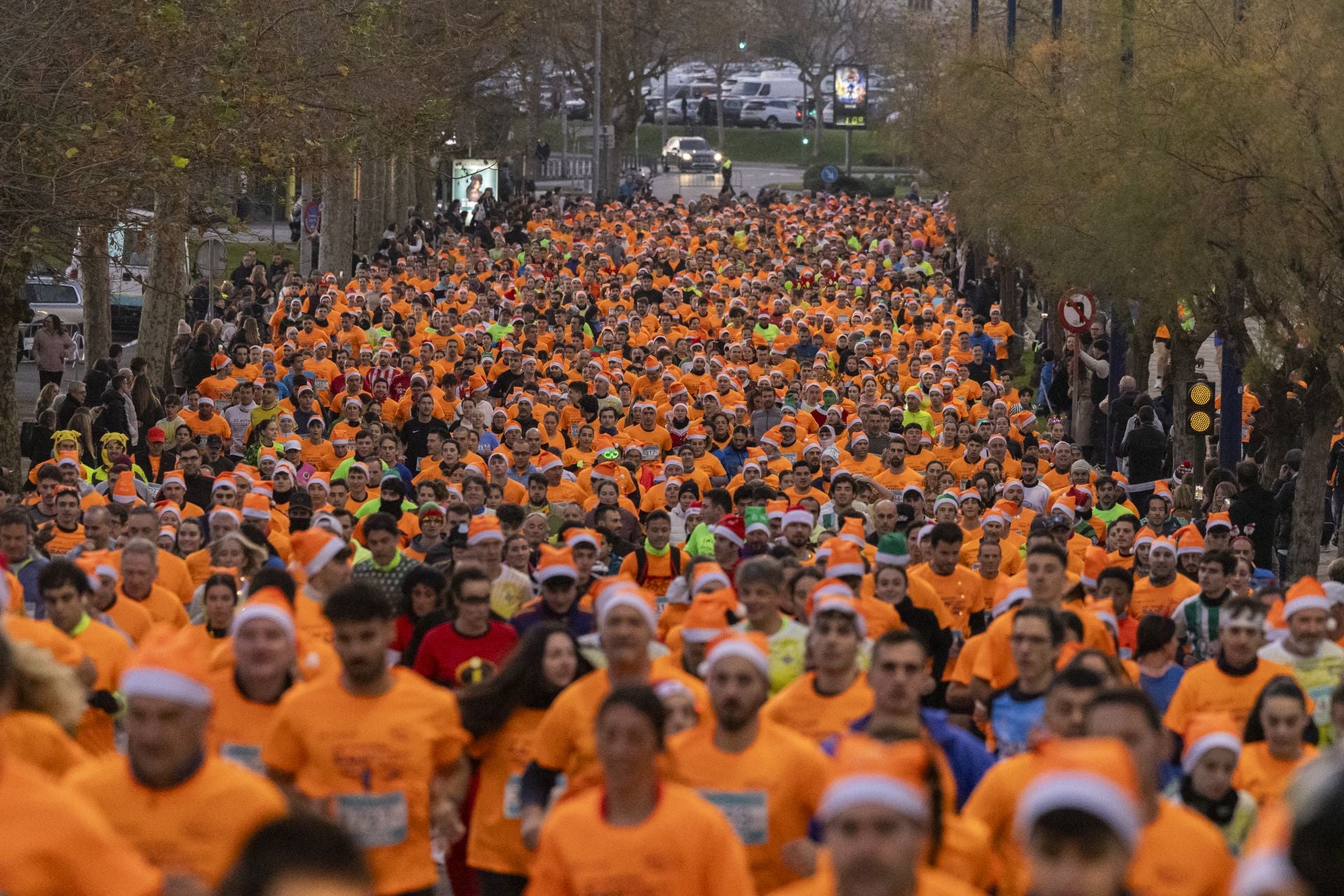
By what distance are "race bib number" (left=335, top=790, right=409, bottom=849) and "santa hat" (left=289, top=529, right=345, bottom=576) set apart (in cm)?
317

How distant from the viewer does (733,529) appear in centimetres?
1344

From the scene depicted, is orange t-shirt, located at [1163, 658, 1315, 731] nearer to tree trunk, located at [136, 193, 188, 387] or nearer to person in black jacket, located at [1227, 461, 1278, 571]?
person in black jacket, located at [1227, 461, 1278, 571]

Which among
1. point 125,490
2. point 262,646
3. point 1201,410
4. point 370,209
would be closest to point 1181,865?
point 262,646

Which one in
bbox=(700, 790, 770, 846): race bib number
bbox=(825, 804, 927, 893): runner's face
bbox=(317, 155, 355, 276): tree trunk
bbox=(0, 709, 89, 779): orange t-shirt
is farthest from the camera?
bbox=(317, 155, 355, 276): tree trunk

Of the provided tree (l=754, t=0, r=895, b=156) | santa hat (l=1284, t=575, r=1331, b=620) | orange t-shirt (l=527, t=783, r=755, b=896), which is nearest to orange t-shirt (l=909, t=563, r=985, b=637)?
santa hat (l=1284, t=575, r=1331, b=620)

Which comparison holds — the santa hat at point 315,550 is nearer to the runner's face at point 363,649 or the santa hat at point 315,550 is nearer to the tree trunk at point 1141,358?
the runner's face at point 363,649

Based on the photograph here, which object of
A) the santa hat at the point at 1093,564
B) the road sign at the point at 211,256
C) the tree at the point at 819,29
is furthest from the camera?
the tree at the point at 819,29

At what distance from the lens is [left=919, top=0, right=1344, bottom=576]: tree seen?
1781cm

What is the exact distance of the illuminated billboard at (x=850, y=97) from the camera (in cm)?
8069

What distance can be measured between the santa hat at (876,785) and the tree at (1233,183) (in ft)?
43.9

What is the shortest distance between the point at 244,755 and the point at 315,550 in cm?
285

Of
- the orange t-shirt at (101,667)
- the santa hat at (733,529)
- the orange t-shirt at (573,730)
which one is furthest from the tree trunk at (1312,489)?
the orange t-shirt at (573,730)

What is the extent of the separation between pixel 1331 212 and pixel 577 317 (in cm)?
1574

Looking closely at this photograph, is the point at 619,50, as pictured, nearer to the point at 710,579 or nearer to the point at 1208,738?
the point at 710,579
